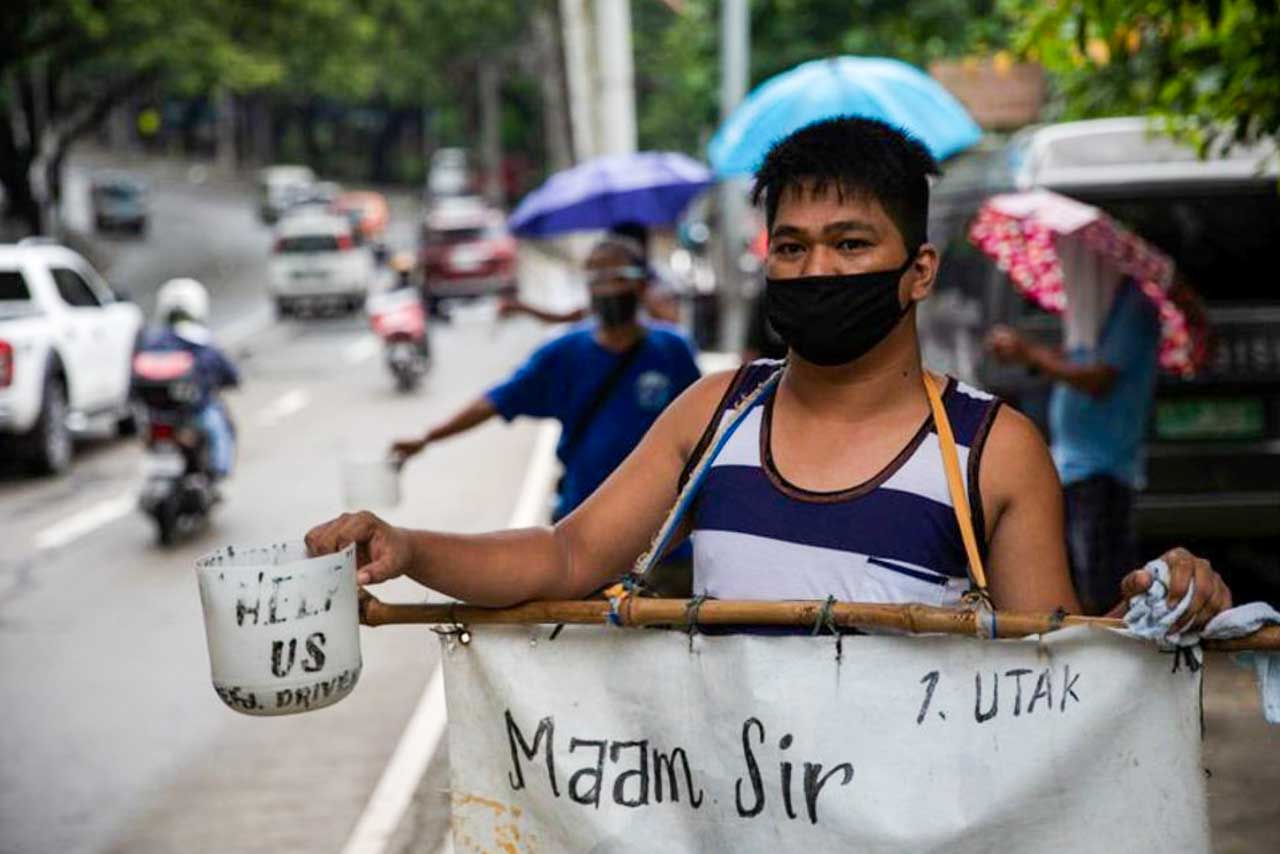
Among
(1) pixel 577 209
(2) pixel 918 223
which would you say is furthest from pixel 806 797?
(1) pixel 577 209

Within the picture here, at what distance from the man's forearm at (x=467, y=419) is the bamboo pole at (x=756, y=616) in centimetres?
318

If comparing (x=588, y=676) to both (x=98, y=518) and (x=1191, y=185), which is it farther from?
(x=98, y=518)

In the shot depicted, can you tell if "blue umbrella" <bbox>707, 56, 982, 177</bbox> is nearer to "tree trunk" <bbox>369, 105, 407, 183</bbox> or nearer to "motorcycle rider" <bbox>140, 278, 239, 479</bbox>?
"motorcycle rider" <bbox>140, 278, 239, 479</bbox>

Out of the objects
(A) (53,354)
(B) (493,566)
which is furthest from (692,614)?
(A) (53,354)

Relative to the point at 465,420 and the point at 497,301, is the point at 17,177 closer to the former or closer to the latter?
the point at 497,301

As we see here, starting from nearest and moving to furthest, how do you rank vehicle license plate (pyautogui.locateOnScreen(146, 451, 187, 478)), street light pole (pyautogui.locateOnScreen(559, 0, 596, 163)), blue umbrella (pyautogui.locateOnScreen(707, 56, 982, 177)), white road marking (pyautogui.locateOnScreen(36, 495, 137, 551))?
blue umbrella (pyautogui.locateOnScreen(707, 56, 982, 177)), vehicle license plate (pyautogui.locateOnScreen(146, 451, 187, 478)), white road marking (pyautogui.locateOnScreen(36, 495, 137, 551)), street light pole (pyautogui.locateOnScreen(559, 0, 596, 163))

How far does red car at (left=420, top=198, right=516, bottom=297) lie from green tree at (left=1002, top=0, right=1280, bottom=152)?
28.6m

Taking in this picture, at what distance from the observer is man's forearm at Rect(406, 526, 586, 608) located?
252 cm

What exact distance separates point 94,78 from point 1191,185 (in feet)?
160

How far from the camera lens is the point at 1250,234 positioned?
24.8 ft

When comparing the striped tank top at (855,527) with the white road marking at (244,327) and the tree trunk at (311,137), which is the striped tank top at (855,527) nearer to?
the white road marking at (244,327)

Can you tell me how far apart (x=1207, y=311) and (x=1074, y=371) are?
5.26 feet

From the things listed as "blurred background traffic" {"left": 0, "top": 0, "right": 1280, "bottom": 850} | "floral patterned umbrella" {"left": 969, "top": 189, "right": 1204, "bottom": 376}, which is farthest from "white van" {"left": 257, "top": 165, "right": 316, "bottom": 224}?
"floral patterned umbrella" {"left": 969, "top": 189, "right": 1204, "bottom": 376}

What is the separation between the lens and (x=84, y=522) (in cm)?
1280
